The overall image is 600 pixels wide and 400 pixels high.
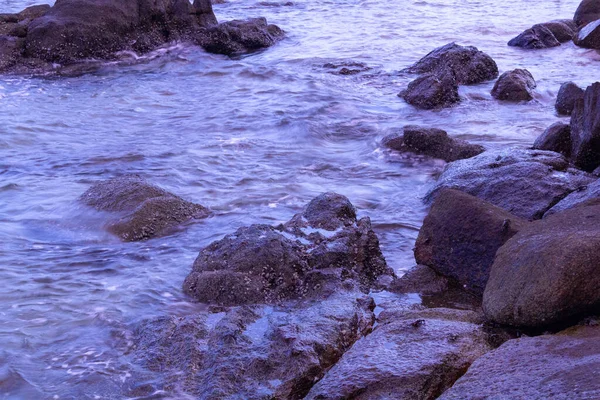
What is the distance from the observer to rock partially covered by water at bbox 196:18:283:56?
1478cm

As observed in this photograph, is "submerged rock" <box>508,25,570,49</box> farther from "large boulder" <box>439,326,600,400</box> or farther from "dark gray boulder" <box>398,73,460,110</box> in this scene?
"large boulder" <box>439,326,600,400</box>

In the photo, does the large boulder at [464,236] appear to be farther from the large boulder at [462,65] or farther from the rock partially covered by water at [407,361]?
the large boulder at [462,65]

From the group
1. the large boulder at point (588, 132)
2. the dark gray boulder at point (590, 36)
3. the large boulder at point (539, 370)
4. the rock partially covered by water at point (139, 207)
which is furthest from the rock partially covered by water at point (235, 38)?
the large boulder at point (539, 370)

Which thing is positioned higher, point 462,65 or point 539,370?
point 462,65

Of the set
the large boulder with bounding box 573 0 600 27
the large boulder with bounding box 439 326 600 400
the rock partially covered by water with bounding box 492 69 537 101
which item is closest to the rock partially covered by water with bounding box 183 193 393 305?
the large boulder with bounding box 439 326 600 400

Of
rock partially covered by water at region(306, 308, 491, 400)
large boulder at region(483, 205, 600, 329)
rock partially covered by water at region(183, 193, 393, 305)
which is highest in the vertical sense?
large boulder at region(483, 205, 600, 329)

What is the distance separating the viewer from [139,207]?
6.32m

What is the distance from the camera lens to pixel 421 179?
7746 mm

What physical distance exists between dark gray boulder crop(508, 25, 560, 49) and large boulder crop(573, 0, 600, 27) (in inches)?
46.6

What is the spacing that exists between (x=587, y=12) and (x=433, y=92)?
6.87m

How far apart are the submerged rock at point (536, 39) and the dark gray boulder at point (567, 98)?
455 centimetres

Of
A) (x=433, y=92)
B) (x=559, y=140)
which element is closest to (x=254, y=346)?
(x=559, y=140)

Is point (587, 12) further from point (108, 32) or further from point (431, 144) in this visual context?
point (108, 32)

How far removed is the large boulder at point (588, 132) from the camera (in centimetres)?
645
